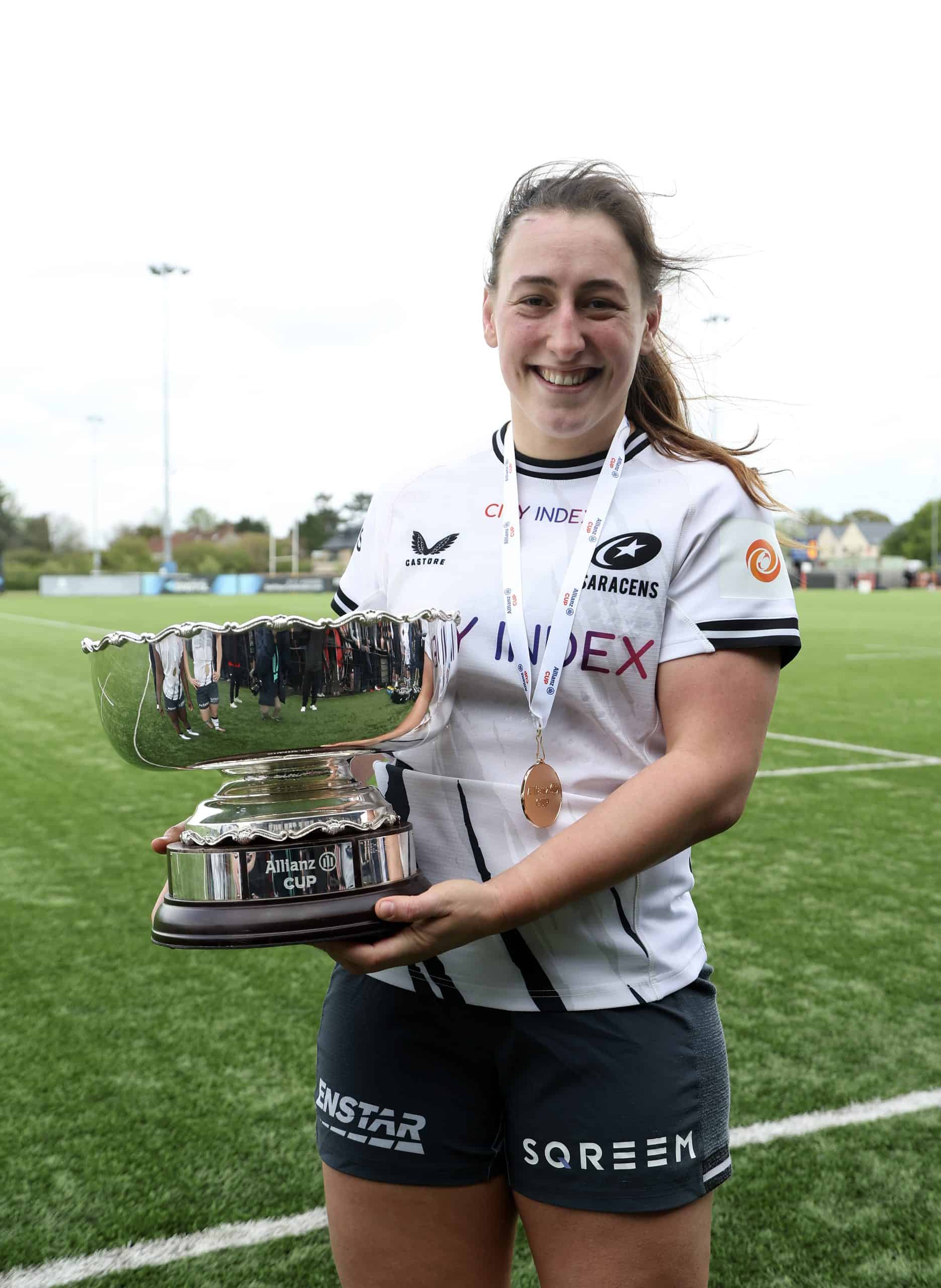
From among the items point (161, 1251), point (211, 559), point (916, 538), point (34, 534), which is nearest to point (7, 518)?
point (34, 534)

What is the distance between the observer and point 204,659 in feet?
4.09

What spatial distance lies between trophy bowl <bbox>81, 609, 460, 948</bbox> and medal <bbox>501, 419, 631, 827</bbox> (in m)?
0.09

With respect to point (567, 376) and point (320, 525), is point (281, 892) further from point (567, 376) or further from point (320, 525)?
point (320, 525)

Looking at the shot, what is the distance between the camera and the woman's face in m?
1.39

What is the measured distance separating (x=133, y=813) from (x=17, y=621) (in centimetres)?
2118

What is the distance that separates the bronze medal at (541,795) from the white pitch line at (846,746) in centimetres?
661

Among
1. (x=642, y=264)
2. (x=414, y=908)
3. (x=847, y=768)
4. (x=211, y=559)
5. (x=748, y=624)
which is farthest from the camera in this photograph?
(x=211, y=559)

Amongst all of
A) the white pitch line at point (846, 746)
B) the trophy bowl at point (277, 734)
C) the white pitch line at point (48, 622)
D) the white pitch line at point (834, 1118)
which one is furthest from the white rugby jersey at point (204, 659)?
the white pitch line at point (48, 622)

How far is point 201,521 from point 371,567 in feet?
326

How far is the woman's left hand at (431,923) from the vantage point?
122 cm

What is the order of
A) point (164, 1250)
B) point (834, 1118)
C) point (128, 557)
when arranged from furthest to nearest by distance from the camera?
1. point (128, 557)
2. point (834, 1118)
3. point (164, 1250)

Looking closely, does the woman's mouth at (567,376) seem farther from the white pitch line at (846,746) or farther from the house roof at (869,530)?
the house roof at (869,530)

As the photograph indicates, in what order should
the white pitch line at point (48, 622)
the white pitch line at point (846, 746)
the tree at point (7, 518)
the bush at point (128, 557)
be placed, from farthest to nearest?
1. the tree at point (7, 518)
2. the bush at point (128, 557)
3. the white pitch line at point (48, 622)
4. the white pitch line at point (846, 746)

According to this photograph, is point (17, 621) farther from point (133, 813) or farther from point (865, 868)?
point (865, 868)
